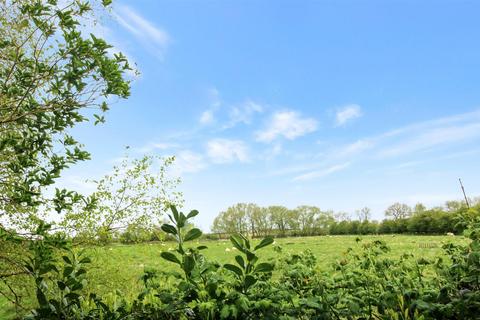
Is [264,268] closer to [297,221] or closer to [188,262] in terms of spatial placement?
[188,262]

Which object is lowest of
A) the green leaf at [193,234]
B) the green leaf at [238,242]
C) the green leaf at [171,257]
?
the green leaf at [171,257]

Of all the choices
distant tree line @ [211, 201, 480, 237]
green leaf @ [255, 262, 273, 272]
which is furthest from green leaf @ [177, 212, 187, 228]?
distant tree line @ [211, 201, 480, 237]

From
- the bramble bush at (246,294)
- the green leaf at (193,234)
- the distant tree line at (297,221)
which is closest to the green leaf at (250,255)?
the bramble bush at (246,294)

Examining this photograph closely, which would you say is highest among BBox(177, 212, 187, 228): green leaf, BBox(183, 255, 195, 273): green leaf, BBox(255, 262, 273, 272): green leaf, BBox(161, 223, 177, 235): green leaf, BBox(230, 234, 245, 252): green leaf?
BBox(177, 212, 187, 228): green leaf

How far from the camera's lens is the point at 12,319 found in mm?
8758

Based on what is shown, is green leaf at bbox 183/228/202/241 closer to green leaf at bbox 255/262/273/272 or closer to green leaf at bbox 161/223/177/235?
green leaf at bbox 161/223/177/235

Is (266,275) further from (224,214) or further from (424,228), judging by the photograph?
(224,214)

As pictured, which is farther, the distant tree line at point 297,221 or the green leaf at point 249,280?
the distant tree line at point 297,221

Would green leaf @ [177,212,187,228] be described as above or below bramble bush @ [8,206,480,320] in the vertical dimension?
above

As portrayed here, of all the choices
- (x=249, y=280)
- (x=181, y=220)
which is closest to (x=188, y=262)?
(x=181, y=220)

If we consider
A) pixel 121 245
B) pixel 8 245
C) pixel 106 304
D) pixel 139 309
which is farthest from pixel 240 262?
pixel 121 245

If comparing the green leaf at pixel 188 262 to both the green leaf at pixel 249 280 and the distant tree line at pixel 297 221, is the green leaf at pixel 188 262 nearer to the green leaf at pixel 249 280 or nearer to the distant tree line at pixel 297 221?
the green leaf at pixel 249 280

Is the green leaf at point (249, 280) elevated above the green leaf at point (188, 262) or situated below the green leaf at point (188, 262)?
below

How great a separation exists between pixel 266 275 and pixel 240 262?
51cm
